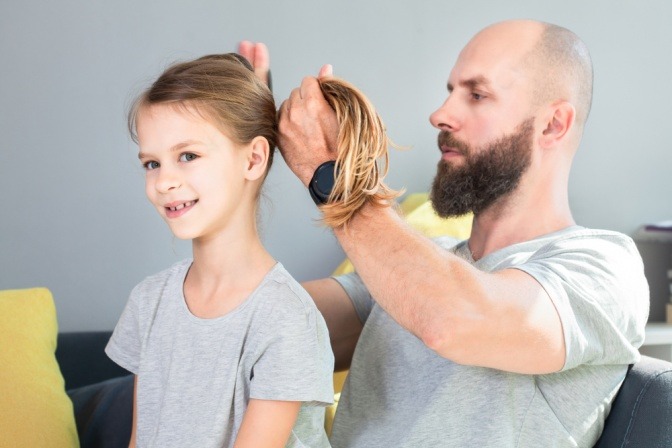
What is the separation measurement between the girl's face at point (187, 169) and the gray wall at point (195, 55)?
4.67 feet

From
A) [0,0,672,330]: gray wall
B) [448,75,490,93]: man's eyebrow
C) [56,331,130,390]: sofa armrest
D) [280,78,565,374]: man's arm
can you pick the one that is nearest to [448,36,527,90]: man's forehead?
[448,75,490,93]: man's eyebrow

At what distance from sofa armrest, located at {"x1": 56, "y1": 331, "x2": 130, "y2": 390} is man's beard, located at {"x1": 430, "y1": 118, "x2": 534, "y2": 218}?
1.23m

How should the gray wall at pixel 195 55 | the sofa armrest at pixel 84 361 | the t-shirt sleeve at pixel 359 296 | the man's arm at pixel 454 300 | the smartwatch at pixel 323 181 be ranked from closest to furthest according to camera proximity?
1. the man's arm at pixel 454 300
2. the smartwatch at pixel 323 181
3. the t-shirt sleeve at pixel 359 296
4. the sofa armrest at pixel 84 361
5. the gray wall at pixel 195 55

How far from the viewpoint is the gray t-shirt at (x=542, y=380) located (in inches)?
49.4

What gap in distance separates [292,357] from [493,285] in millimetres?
285

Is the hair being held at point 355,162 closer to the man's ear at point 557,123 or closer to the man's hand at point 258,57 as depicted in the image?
the man's hand at point 258,57

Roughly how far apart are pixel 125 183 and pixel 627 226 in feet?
5.29

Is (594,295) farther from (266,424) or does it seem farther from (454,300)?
(266,424)

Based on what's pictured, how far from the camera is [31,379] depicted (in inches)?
67.1

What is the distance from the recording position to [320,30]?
281cm

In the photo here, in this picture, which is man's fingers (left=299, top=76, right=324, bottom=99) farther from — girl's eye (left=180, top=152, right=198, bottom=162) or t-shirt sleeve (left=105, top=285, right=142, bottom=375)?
t-shirt sleeve (left=105, top=285, right=142, bottom=375)

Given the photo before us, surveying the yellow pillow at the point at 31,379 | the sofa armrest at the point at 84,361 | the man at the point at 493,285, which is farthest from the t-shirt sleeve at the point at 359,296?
the sofa armrest at the point at 84,361

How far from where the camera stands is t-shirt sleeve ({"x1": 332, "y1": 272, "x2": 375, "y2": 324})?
5.59 feet

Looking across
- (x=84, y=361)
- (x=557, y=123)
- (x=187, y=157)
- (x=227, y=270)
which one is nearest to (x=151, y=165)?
(x=187, y=157)
